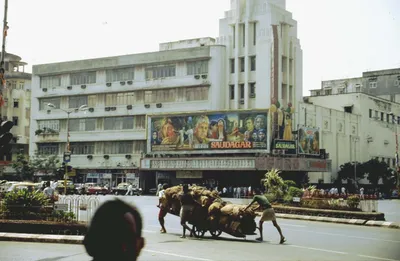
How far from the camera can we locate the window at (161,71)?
206 feet

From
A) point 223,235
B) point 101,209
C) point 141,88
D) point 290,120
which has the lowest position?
point 223,235

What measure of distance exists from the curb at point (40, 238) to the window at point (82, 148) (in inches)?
2093

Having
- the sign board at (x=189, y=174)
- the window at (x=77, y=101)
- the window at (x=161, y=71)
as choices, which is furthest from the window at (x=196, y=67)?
the window at (x=77, y=101)

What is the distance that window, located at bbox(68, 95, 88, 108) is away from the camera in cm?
6938

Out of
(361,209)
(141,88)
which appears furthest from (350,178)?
(361,209)

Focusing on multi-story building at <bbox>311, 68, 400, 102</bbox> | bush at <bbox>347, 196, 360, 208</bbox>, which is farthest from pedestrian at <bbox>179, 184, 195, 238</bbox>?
multi-story building at <bbox>311, 68, 400, 102</bbox>

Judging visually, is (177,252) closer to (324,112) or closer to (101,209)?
(101,209)

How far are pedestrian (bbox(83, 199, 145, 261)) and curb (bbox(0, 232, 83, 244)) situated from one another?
12651 millimetres

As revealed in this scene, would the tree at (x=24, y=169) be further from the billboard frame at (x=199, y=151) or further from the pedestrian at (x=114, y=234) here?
the pedestrian at (x=114, y=234)

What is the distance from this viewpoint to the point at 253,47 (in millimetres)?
59812

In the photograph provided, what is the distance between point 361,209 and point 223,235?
9986mm

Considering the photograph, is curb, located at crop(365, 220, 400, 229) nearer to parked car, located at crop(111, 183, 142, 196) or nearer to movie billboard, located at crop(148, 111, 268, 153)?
movie billboard, located at crop(148, 111, 268, 153)

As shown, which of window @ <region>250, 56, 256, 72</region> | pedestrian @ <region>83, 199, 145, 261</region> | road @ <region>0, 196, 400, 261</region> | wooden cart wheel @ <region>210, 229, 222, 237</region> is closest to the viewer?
pedestrian @ <region>83, 199, 145, 261</region>

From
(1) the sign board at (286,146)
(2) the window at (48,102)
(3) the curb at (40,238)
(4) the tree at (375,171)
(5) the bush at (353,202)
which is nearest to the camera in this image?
(3) the curb at (40,238)
